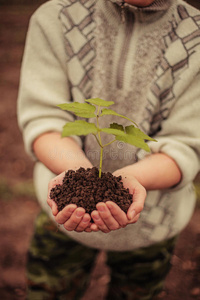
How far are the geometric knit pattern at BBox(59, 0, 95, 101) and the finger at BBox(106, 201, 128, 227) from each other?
0.38 meters

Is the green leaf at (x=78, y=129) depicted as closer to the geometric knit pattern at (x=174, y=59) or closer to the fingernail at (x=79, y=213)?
the fingernail at (x=79, y=213)

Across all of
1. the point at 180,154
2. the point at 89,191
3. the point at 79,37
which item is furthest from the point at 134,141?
the point at 79,37

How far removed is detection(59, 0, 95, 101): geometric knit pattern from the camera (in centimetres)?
78

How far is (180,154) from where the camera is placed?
0.77 m

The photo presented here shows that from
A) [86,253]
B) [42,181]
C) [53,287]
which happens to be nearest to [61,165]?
[42,181]

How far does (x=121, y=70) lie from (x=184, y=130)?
22 centimetres

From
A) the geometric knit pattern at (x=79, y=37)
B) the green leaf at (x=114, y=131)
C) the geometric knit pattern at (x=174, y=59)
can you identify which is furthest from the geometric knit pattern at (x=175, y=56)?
the green leaf at (x=114, y=131)

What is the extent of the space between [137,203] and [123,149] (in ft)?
0.76

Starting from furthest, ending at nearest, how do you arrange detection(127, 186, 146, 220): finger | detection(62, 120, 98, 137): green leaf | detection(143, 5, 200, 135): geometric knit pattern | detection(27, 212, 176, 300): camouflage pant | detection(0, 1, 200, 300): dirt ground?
detection(0, 1, 200, 300): dirt ground, detection(27, 212, 176, 300): camouflage pant, detection(143, 5, 200, 135): geometric knit pattern, detection(127, 186, 146, 220): finger, detection(62, 120, 98, 137): green leaf

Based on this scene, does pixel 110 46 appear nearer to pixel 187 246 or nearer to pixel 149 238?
pixel 149 238

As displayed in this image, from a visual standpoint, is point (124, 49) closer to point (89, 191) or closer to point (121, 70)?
point (121, 70)

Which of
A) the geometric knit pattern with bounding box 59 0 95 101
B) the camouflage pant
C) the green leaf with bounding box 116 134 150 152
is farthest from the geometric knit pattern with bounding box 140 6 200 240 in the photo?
the camouflage pant

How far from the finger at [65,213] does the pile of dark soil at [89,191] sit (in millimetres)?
14

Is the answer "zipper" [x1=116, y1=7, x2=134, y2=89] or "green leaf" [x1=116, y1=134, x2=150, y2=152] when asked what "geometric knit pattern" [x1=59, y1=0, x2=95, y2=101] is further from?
"green leaf" [x1=116, y1=134, x2=150, y2=152]
